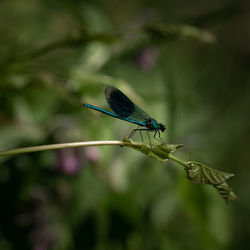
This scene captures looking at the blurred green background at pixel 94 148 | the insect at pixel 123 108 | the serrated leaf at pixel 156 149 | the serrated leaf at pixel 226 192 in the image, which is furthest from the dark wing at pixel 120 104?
the serrated leaf at pixel 226 192

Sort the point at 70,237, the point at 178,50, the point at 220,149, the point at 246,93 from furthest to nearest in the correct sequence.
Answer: the point at 178,50 < the point at 246,93 < the point at 220,149 < the point at 70,237

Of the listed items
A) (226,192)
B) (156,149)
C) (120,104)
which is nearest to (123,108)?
(120,104)

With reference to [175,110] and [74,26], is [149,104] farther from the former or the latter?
[74,26]

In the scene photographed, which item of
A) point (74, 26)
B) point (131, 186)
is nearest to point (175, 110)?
point (131, 186)

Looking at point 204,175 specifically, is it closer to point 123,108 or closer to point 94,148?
point 123,108

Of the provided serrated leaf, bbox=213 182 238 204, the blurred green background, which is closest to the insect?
the blurred green background

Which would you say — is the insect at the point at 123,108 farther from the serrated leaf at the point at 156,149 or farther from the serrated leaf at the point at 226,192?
the serrated leaf at the point at 226,192
